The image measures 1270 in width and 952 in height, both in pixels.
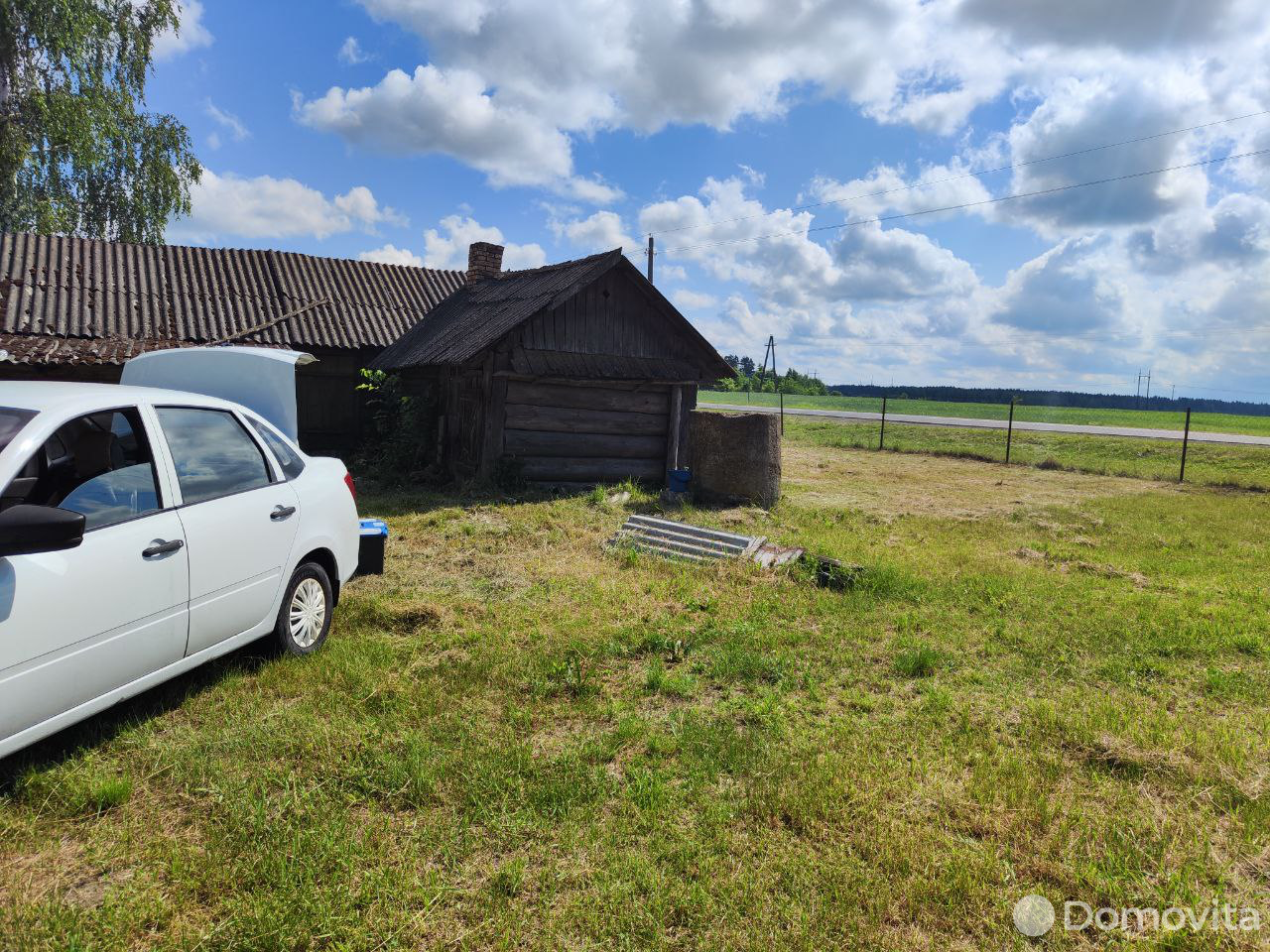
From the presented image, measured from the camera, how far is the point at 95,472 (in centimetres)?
364

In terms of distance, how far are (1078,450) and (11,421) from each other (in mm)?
28469

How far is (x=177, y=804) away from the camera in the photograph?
329 centimetres

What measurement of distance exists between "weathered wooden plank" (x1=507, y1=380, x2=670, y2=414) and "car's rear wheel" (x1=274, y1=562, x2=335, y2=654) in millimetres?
7908

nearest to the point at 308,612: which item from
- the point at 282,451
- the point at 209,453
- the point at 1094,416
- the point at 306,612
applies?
the point at 306,612

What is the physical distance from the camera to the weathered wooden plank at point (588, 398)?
1285 centimetres

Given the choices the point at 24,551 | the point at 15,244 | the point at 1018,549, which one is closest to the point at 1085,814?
the point at 24,551

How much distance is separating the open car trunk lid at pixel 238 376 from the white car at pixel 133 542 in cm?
94

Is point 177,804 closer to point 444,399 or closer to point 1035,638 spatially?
point 1035,638

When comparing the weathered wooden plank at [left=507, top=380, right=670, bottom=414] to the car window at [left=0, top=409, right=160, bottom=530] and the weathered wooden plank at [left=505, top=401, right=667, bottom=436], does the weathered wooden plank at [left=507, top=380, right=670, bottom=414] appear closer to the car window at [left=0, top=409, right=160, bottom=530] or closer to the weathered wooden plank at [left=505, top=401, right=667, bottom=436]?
the weathered wooden plank at [left=505, top=401, right=667, bottom=436]

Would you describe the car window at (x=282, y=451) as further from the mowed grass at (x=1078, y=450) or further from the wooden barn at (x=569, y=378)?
the mowed grass at (x=1078, y=450)

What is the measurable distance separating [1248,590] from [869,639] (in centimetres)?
465

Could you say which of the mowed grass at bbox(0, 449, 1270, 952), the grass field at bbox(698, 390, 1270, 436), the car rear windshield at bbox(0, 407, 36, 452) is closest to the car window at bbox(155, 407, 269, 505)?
the car rear windshield at bbox(0, 407, 36, 452)

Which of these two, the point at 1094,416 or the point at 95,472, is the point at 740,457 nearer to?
the point at 95,472

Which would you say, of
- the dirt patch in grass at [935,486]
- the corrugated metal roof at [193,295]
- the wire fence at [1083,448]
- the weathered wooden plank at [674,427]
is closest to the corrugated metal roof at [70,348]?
the corrugated metal roof at [193,295]
